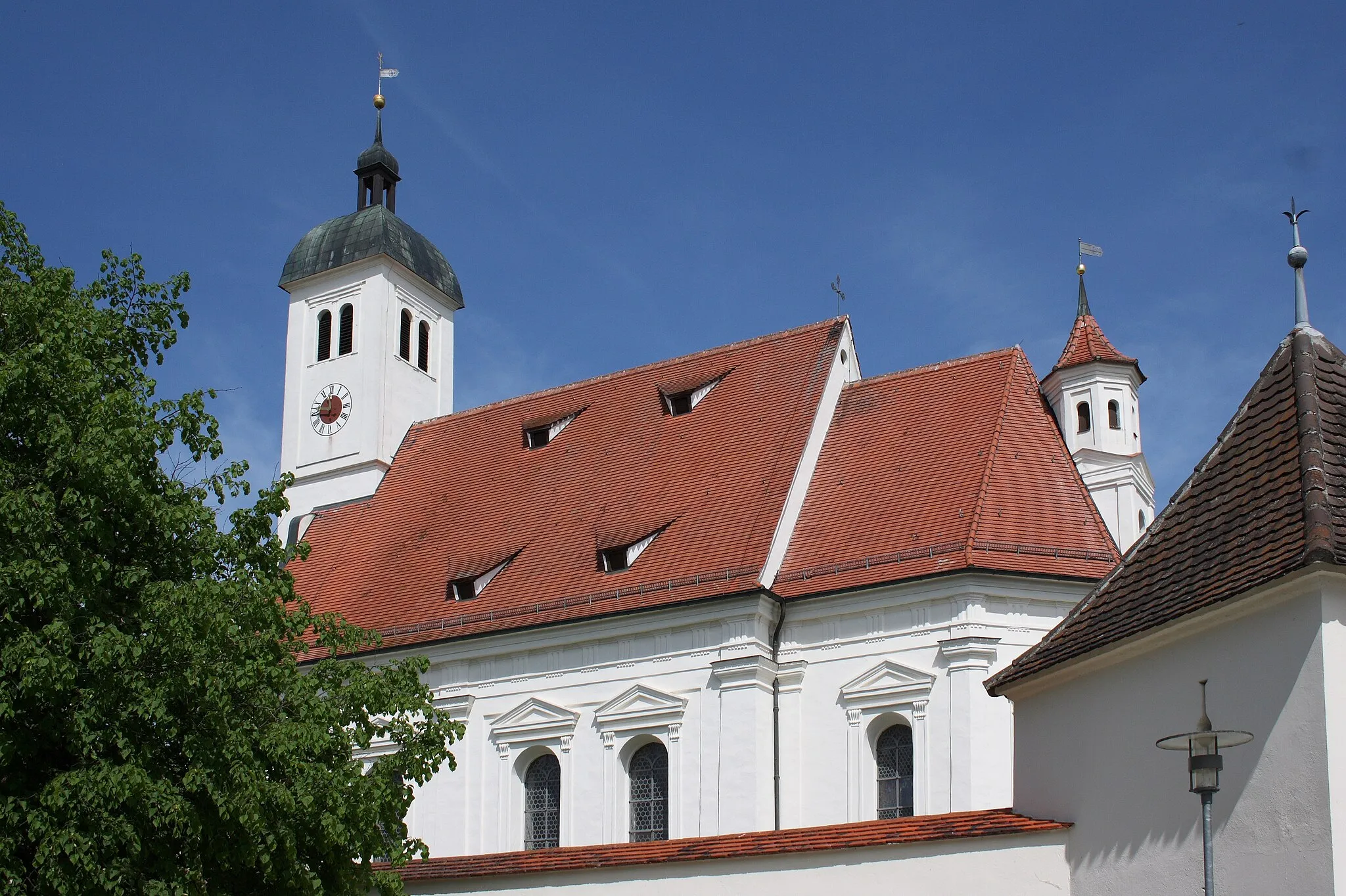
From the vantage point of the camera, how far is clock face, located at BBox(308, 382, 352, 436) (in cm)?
3578

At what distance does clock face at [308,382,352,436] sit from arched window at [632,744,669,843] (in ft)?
44.7

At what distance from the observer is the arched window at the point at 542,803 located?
25.6m

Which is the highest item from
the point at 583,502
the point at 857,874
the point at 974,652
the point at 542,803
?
the point at 583,502

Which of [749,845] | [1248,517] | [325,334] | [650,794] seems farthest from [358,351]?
[1248,517]

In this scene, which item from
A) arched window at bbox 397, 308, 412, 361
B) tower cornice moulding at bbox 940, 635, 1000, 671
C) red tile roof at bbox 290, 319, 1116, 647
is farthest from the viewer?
arched window at bbox 397, 308, 412, 361

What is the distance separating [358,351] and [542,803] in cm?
1388

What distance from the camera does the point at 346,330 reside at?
121ft

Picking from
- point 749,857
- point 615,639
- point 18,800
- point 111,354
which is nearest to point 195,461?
point 111,354

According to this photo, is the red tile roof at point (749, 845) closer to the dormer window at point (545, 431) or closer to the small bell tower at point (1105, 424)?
the dormer window at point (545, 431)

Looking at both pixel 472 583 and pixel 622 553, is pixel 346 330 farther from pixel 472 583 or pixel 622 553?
pixel 622 553

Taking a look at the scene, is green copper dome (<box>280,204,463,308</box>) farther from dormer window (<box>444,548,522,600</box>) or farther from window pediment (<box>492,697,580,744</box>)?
window pediment (<box>492,697,580,744</box>)

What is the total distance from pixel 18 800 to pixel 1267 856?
1011cm

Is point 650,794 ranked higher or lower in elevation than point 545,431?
lower

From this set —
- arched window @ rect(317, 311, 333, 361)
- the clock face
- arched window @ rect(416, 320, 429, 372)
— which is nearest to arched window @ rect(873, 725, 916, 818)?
the clock face
